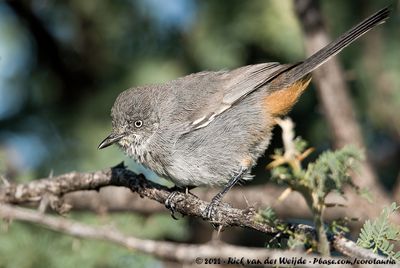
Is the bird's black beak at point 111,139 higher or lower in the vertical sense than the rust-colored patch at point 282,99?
lower

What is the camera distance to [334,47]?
4.89 metres

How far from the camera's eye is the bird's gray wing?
16.9ft

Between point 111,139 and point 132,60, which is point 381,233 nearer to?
point 111,139

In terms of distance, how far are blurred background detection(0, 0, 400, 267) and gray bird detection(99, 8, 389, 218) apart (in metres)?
0.91

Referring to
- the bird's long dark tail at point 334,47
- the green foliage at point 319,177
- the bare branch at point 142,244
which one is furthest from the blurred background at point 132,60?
the bare branch at point 142,244

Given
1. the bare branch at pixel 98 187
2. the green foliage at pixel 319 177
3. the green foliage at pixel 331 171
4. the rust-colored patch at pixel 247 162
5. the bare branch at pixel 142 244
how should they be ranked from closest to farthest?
the bare branch at pixel 142 244 → the green foliage at pixel 319 177 → the green foliage at pixel 331 171 → the bare branch at pixel 98 187 → the rust-colored patch at pixel 247 162

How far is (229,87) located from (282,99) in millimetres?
498

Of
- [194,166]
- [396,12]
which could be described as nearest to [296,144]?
[194,166]

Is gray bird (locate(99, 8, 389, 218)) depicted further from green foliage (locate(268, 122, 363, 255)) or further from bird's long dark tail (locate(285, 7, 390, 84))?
green foliage (locate(268, 122, 363, 255))

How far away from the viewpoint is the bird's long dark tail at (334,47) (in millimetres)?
4559

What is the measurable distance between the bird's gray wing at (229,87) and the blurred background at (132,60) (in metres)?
0.87

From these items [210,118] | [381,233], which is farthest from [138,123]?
[381,233]

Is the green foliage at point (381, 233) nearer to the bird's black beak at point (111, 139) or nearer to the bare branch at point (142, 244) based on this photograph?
the bare branch at point (142, 244)

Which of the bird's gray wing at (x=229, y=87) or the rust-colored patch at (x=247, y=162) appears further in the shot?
the bird's gray wing at (x=229, y=87)
